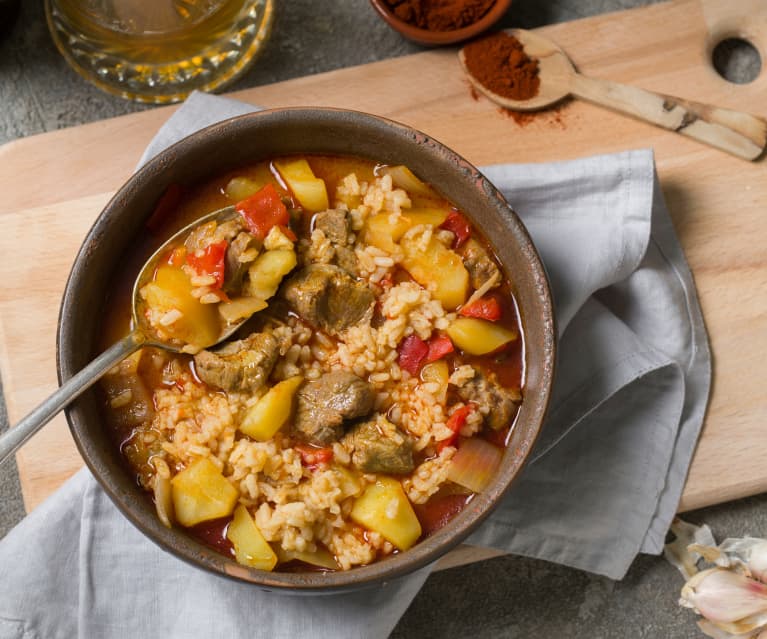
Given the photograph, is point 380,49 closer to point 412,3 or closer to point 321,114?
point 412,3

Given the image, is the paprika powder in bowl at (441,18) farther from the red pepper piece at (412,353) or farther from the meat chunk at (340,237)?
the red pepper piece at (412,353)

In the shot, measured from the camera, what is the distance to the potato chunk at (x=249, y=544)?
130 inches

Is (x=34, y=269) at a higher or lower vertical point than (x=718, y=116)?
lower

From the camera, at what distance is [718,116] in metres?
4.18

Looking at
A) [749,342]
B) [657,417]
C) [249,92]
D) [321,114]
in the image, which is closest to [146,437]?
[321,114]

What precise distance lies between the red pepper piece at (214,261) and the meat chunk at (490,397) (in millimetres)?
930

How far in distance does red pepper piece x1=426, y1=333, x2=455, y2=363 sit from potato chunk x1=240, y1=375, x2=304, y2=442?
1.66 feet

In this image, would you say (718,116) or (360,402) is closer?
(360,402)

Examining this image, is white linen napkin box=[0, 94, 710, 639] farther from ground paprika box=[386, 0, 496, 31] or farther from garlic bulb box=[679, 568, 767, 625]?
ground paprika box=[386, 0, 496, 31]

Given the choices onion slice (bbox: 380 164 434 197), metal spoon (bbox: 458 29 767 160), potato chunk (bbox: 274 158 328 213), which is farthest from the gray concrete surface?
onion slice (bbox: 380 164 434 197)

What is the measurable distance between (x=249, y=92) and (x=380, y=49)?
723 millimetres

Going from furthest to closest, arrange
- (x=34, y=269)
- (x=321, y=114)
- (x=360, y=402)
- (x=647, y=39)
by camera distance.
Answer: (x=647, y=39) → (x=34, y=269) → (x=321, y=114) → (x=360, y=402)

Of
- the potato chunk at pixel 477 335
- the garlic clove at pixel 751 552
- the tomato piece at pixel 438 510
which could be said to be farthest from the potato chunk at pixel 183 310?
the garlic clove at pixel 751 552

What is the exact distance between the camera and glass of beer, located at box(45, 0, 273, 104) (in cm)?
435
